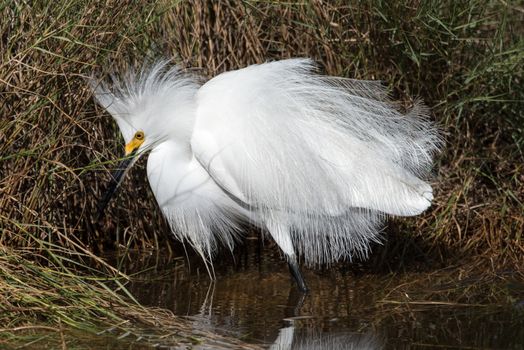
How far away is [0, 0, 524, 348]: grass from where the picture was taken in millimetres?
4141

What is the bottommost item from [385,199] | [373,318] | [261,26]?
[373,318]

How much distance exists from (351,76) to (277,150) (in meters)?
1.03

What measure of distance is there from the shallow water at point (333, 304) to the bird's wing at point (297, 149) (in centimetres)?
45

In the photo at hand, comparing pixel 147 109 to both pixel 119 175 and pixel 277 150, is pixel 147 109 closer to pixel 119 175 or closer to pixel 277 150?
pixel 119 175

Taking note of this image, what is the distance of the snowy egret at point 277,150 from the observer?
4.14 metres

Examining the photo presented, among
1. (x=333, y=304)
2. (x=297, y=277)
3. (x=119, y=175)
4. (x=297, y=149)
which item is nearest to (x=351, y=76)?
(x=297, y=149)

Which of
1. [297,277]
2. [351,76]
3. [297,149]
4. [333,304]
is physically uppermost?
[351,76]

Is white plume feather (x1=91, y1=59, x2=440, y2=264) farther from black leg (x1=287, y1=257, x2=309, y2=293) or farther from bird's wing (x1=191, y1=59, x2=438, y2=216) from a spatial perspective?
black leg (x1=287, y1=257, x2=309, y2=293)

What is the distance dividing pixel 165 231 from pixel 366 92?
4.63ft

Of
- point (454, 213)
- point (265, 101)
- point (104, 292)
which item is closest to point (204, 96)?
point (265, 101)

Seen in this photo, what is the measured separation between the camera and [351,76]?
4973 mm

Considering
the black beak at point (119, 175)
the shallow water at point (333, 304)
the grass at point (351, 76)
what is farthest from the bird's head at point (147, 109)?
the shallow water at point (333, 304)

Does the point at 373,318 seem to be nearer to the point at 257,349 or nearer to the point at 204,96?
the point at 257,349

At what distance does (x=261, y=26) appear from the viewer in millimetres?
5066
